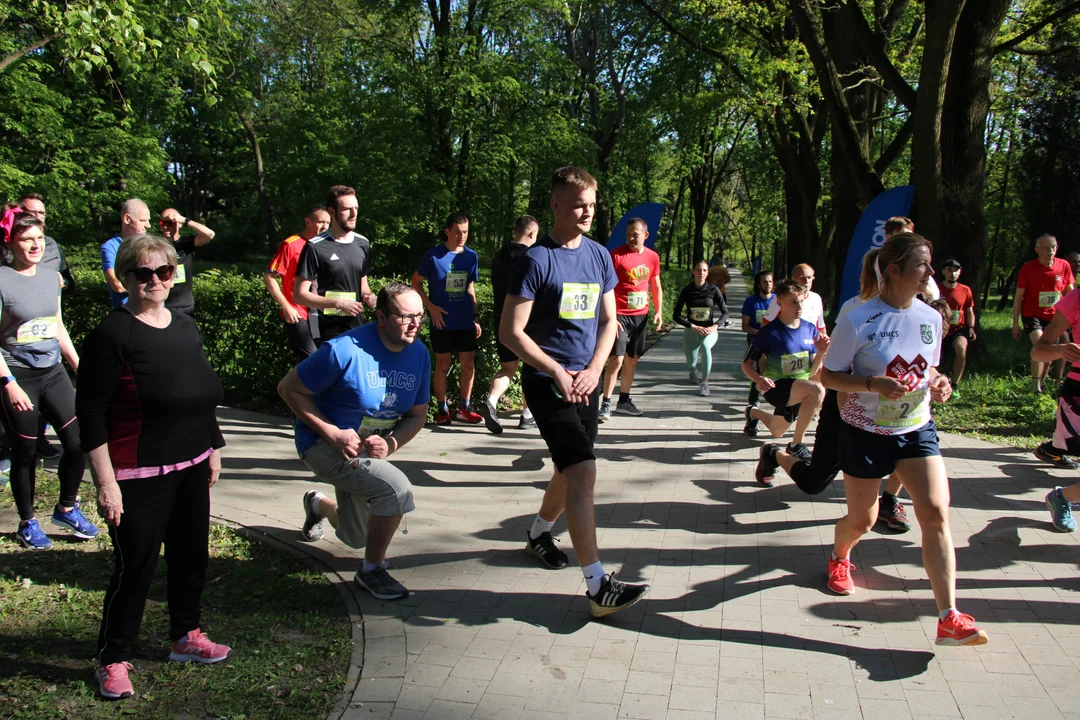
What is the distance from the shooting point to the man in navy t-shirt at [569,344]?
12.5 ft

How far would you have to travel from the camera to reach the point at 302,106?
29.3 m

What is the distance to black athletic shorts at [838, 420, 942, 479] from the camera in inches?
143

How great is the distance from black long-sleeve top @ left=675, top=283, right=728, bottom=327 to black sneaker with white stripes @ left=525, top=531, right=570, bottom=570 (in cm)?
579

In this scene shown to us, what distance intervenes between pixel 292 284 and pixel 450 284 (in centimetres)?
170

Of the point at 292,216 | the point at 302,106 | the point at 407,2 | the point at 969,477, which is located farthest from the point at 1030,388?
the point at 292,216

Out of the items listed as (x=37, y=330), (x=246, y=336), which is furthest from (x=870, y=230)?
(x=37, y=330)

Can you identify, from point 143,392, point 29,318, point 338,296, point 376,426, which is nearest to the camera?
point 143,392

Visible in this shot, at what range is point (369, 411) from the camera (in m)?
3.95

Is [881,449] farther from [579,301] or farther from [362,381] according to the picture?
[362,381]

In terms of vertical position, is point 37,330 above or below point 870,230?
below

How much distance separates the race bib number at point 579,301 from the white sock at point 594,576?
1.21 metres

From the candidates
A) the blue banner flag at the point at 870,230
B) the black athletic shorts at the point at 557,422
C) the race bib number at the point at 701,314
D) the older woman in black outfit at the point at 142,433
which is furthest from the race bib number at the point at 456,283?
the older woman in black outfit at the point at 142,433

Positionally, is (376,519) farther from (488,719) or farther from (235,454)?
(235,454)

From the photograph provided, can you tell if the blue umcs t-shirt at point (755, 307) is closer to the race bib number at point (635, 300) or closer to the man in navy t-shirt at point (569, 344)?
the race bib number at point (635, 300)
